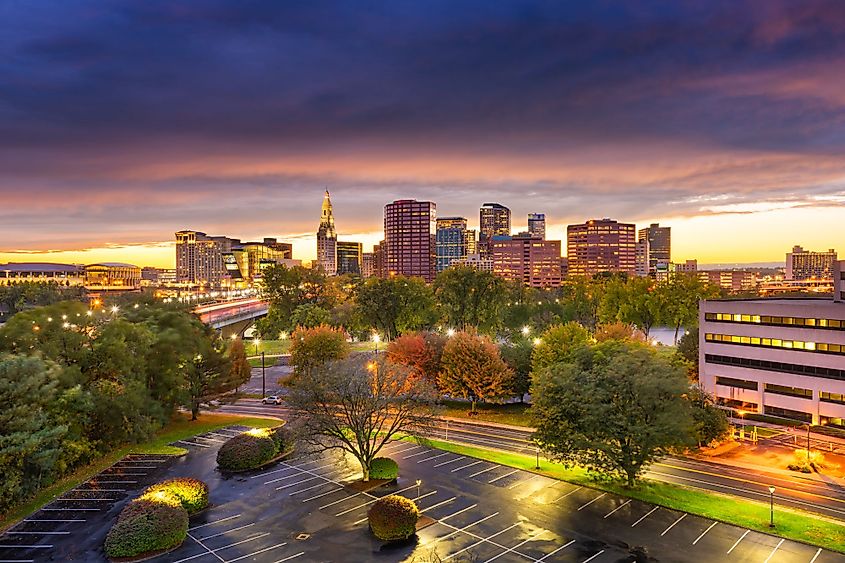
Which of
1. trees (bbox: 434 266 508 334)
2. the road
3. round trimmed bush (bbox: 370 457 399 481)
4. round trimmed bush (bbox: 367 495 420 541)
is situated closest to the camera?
round trimmed bush (bbox: 367 495 420 541)

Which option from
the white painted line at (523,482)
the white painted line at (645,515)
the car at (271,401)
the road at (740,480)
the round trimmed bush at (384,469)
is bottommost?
the car at (271,401)

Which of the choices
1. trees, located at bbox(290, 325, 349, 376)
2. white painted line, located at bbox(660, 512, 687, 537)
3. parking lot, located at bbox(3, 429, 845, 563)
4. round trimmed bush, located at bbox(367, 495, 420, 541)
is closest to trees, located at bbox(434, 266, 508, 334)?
trees, located at bbox(290, 325, 349, 376)

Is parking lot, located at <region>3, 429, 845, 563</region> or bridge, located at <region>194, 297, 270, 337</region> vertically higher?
bridge, located at <region>194, 297, 270, 337</region>

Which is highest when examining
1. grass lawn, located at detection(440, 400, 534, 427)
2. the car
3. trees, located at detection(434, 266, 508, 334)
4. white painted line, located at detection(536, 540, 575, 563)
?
trees, located at detection(434, 266, 508, 334)

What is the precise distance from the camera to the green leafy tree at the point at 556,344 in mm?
66438

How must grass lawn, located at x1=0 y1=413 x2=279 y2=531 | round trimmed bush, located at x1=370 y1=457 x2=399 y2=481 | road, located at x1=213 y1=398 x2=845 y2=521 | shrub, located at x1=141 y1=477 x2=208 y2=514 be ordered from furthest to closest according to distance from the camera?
round trimmed bush, located at x1=370 y1=457 x2=399 y2=481 → road, located at x1=213 y1=398 x2=845 y2=521 → grass lawn, located at x1=0 y1=413 x2=279 y2=531 → shrub, located at x1=141 y1=477 x2=208 y2=514

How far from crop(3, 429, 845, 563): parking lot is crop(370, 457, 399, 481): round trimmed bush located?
1.09m

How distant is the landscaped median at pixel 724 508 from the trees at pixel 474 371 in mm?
18985

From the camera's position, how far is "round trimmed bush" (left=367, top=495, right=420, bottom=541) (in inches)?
1310

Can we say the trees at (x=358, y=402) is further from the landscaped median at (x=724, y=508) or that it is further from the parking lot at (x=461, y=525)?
the landscaped median at (x=724, y=508)

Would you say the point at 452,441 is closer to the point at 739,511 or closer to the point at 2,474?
the point at 739,511

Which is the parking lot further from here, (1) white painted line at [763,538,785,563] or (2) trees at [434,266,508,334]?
(2) trees at [434,266,508,334]

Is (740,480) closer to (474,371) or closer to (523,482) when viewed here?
(523,482)

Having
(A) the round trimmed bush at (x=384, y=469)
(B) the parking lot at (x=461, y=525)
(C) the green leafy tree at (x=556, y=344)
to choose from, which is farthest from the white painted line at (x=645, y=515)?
(C) the green leafy tree at (x=556, y=344)
